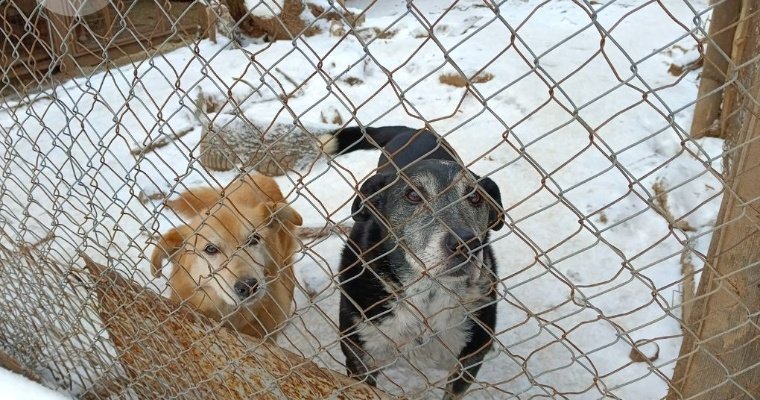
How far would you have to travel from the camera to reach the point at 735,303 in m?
1.50

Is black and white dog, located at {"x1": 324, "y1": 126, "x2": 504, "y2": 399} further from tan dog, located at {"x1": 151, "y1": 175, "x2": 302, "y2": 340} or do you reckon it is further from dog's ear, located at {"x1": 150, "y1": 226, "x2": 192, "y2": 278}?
dog's ear, located at {"x1": 150, "y1": 226, "x2": 192, "y2": 278}

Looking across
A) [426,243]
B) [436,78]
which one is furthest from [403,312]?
[436,78]

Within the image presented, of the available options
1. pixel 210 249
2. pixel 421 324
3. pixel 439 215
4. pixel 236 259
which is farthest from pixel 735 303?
pixel 210 249

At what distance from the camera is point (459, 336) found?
2.61 meters

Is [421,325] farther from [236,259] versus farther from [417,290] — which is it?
[236,259]

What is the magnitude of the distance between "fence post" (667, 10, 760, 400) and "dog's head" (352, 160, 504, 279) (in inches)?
28.4

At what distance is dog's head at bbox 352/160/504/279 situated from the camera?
2.19m

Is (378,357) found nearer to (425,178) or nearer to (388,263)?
(388,263)

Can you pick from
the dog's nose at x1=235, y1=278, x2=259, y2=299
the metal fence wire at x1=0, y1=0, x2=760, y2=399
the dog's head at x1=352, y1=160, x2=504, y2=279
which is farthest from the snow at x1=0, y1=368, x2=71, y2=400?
the dog's head at x1=352, y1=160, x2=504, y2=279

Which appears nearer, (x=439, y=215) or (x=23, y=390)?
(x=439, y=215)

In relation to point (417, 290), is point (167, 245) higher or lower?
higher

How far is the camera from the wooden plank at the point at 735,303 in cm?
140

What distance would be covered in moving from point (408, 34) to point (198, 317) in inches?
265

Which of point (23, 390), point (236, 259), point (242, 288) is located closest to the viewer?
point (23, 390)
